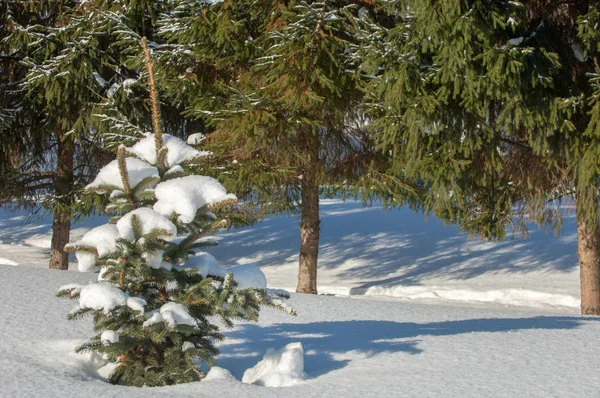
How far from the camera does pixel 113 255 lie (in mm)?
4277

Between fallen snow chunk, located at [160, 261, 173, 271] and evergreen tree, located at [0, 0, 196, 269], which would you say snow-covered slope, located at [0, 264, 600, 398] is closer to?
fallen snow chunk, located at [160, 261, 173, 271]

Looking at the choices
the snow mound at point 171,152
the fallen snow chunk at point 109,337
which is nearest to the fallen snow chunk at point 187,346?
the fallen snow chunk at point 109,337

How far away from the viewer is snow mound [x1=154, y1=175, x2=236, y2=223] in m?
4.27

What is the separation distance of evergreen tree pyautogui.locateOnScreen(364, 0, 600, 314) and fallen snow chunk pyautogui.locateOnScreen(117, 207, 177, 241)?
5.00 metres

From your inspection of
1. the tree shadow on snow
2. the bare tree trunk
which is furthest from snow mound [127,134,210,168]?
the bare tree trunk

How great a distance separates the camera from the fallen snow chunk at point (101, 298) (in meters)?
4.14

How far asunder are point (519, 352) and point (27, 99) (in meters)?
10.7

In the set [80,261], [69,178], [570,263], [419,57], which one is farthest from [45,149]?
[570,263]

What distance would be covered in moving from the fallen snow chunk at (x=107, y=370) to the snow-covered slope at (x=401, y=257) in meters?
10.1

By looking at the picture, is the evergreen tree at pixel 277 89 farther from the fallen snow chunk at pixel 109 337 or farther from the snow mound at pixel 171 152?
the fallen snow chunk at pixel 109 337

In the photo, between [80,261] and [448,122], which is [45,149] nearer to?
[448,122]

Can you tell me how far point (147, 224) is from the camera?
4203mm

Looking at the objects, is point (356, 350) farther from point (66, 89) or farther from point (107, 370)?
point (66, 89)

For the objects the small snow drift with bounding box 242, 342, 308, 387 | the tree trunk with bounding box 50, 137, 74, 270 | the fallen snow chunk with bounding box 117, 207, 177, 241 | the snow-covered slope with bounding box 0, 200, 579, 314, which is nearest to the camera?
the fallen snow chunk with bounding box 117, 207, 177, 241
